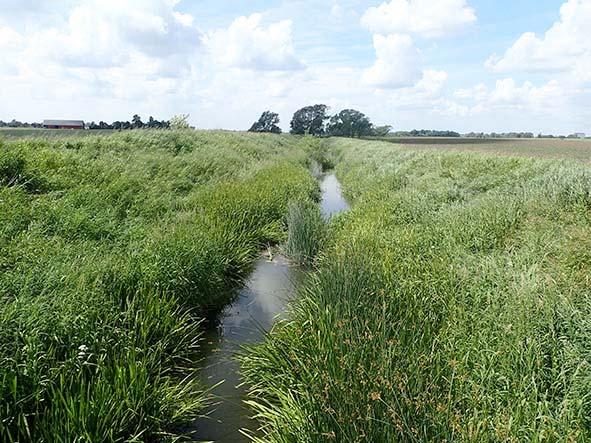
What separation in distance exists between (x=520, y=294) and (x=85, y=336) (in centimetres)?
447

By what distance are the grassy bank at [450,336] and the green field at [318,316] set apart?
3cm

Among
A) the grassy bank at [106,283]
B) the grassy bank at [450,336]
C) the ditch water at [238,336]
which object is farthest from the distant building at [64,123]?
the grassy bank at [450,336]

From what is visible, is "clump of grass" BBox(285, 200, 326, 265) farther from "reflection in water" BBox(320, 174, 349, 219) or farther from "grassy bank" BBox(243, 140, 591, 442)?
"reflection in water" BBox(320, 174, 349, 219)

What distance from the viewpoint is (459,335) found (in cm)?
423

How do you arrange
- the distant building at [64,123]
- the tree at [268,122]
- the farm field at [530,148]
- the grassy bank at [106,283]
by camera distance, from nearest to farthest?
1. the grassy bank at [106,283]
2. the farm field at [530,148]
3. the distant building at [64,123]
4. the tree at [268,122]

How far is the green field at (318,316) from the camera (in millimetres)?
3215

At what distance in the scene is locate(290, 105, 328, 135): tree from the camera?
298 ft

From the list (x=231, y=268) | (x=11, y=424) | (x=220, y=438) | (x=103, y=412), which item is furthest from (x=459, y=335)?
(x=231, y=268)

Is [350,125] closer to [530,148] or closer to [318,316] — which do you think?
[530,148]

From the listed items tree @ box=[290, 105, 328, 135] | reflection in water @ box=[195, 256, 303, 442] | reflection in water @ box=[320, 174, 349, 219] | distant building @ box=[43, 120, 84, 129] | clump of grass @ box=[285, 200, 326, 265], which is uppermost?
tree @ box=[290, 105, 328, 135]

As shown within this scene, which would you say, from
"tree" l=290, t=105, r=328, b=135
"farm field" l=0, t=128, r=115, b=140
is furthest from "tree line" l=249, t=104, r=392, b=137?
"farm field" l=0, t=128, r=115, b=140

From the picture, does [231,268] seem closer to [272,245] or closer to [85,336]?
[272,245]

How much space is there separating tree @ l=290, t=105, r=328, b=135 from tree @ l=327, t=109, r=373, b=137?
7.26ft

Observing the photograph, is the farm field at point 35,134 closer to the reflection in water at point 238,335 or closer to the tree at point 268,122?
the reflection in water at point 238,335
